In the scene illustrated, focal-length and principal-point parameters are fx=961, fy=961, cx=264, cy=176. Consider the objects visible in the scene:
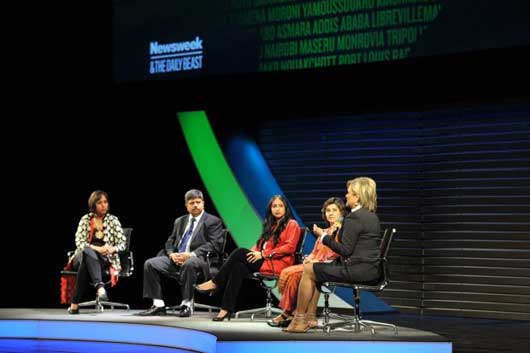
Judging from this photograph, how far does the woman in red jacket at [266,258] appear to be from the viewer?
278 inches

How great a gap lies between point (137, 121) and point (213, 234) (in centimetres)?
282

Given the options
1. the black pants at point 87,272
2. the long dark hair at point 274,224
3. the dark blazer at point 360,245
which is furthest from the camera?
the black pants at point 87,272

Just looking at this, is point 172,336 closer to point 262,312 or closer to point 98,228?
point 262,312

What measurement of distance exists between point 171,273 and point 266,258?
102 centimetres

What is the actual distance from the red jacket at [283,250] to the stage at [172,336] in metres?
0.42

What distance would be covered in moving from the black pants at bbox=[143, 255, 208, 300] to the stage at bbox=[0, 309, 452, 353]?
23 cm

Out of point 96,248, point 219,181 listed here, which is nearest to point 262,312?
point 96,248

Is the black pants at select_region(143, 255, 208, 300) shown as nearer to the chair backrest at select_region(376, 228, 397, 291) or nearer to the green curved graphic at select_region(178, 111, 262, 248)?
the chair backrest at select_region(376, 228, 397, 291)

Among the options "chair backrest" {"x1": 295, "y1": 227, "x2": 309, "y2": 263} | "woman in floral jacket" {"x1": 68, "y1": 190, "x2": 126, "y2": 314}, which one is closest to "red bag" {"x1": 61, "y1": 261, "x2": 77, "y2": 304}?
"woman in floral jacket" {"x1": 68, "y1": 190, "x2": 126, "y2": 314}

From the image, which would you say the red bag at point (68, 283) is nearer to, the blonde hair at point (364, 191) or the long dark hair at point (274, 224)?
the long dark hair at point (274, 224)

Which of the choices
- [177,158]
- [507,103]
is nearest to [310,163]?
[177,158]

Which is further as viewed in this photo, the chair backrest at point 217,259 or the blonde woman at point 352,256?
the chair backrest at point 217,259

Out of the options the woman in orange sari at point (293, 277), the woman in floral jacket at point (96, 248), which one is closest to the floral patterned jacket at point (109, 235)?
the woman in floral jacket at point (96, 248)

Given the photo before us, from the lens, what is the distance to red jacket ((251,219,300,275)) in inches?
279
